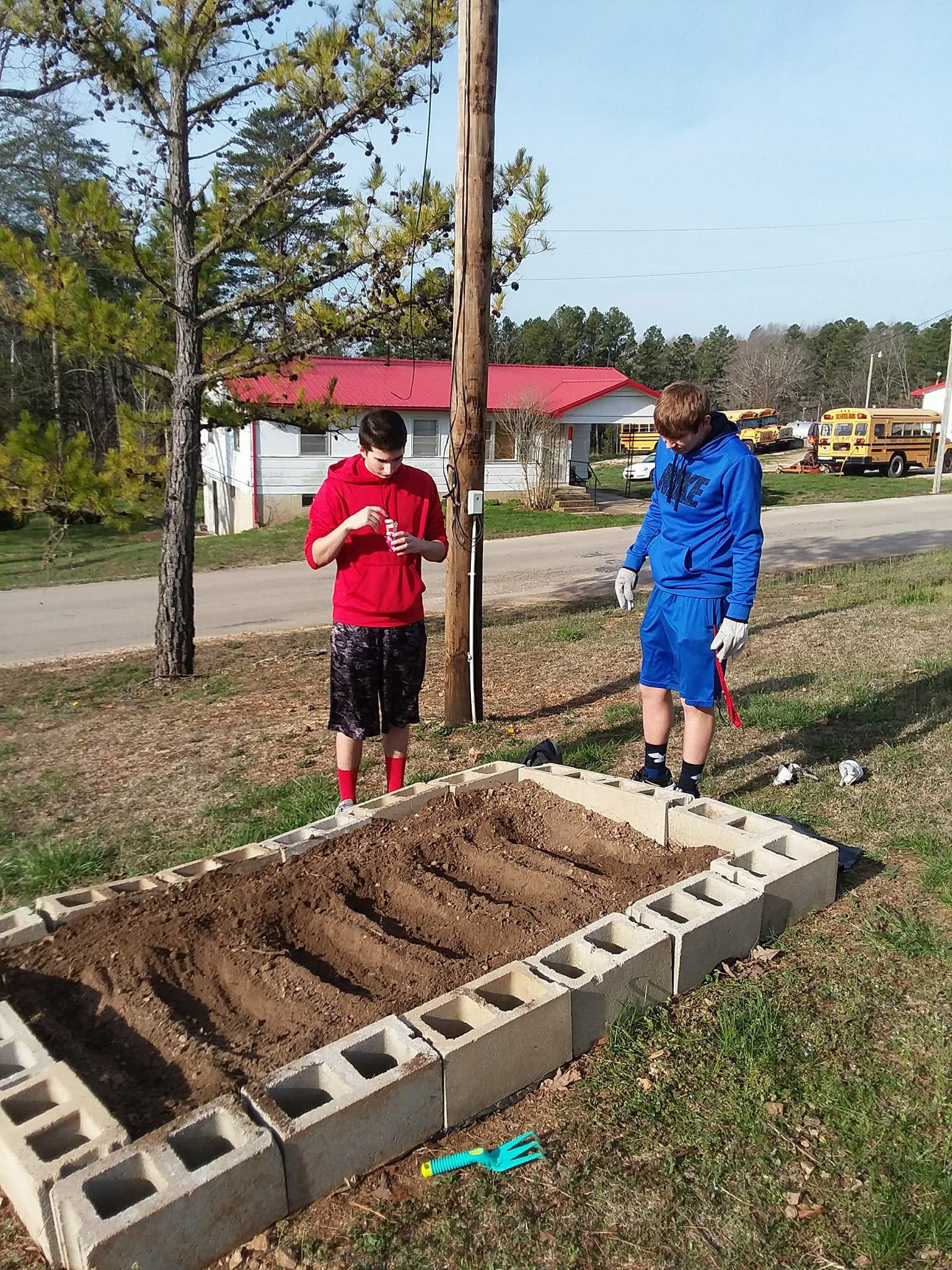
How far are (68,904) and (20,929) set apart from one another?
20cm

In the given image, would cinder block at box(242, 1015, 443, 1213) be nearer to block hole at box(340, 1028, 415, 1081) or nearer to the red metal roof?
block hole at box(340, 1028, 415, 1081)

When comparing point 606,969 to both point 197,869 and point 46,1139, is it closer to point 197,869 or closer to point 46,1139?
point 46,1139

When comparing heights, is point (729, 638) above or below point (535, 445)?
below

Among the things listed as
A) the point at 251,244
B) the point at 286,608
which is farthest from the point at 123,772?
the point at 286,608

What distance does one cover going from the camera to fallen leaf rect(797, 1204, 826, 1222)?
2.19 metres

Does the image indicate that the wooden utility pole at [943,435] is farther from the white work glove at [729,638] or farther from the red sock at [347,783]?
the red sock at [347,783]

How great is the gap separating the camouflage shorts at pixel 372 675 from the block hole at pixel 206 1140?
2243 millimetres

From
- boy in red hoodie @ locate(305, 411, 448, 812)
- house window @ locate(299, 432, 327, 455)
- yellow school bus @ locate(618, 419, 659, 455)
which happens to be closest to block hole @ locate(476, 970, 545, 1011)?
boy in red hoodie @ locate(305, 411, 448, 812)

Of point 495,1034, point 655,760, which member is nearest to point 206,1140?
point 495,1034

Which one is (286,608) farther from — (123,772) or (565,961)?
(565,961)

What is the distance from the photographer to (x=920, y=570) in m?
12.6

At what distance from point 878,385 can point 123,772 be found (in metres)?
85.8

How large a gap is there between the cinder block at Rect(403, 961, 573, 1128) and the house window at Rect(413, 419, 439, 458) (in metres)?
27.5

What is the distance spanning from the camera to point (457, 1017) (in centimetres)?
263
